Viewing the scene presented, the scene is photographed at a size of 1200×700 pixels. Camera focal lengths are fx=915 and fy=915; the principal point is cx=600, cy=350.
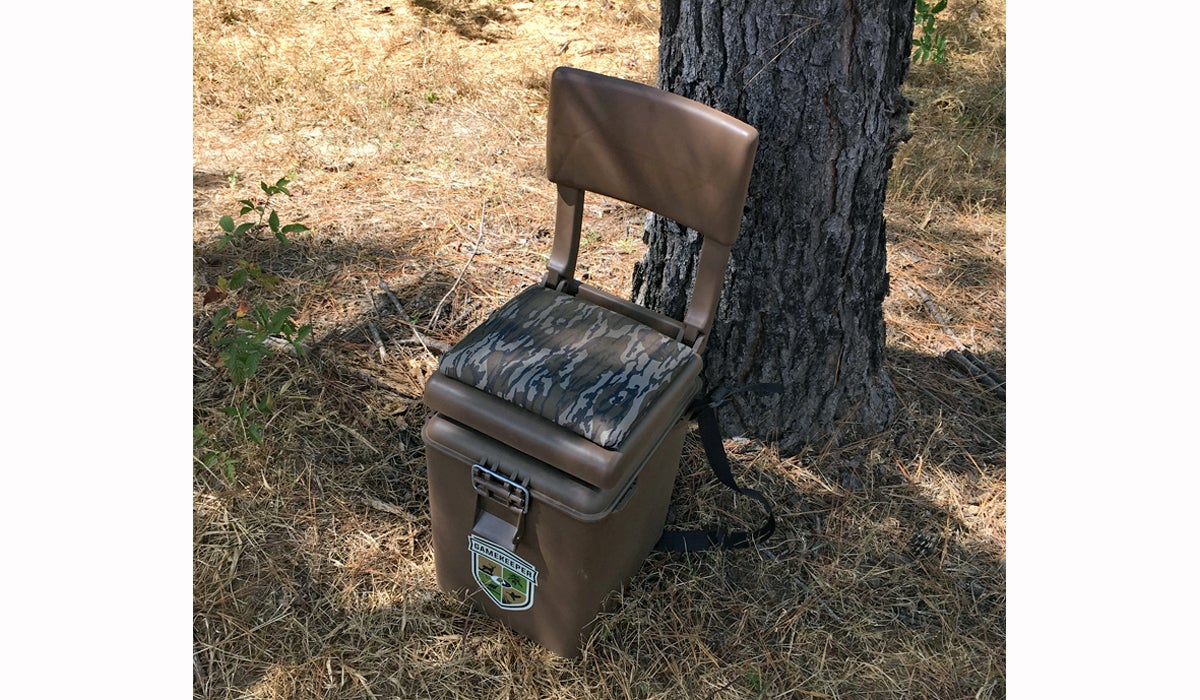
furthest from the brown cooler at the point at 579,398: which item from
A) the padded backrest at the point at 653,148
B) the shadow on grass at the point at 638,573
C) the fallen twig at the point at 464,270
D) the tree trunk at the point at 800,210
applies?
the fallen twig at the point at 464,270

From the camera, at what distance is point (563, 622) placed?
1769 millimetres

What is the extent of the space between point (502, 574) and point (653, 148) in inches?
34.2

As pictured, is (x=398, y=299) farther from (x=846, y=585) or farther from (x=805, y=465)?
(x=846, y=585)

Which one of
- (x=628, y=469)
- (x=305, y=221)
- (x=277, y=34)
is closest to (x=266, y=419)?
(x=305, y=221)

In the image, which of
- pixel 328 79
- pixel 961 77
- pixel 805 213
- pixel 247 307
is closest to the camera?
pixel 805 213

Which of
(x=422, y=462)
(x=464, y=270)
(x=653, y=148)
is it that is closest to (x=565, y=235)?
(x=653, y=148)

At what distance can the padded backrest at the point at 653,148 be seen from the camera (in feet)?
5.35

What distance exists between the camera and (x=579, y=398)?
5.20ft

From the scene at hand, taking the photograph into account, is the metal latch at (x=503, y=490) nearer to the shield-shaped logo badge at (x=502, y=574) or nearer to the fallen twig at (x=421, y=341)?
the shield-shaped logo badge at (x=502, y=574)

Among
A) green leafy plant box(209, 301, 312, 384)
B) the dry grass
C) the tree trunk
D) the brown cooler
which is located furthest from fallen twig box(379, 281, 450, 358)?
the brown cooler

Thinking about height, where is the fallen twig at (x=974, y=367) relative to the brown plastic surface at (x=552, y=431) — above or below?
below

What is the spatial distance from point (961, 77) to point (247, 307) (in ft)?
10.3

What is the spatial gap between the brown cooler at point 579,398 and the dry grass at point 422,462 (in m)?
0.19

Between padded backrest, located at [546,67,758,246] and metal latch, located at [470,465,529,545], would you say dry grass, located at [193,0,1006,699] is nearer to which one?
metal latch, located at [470,465,529,545]
